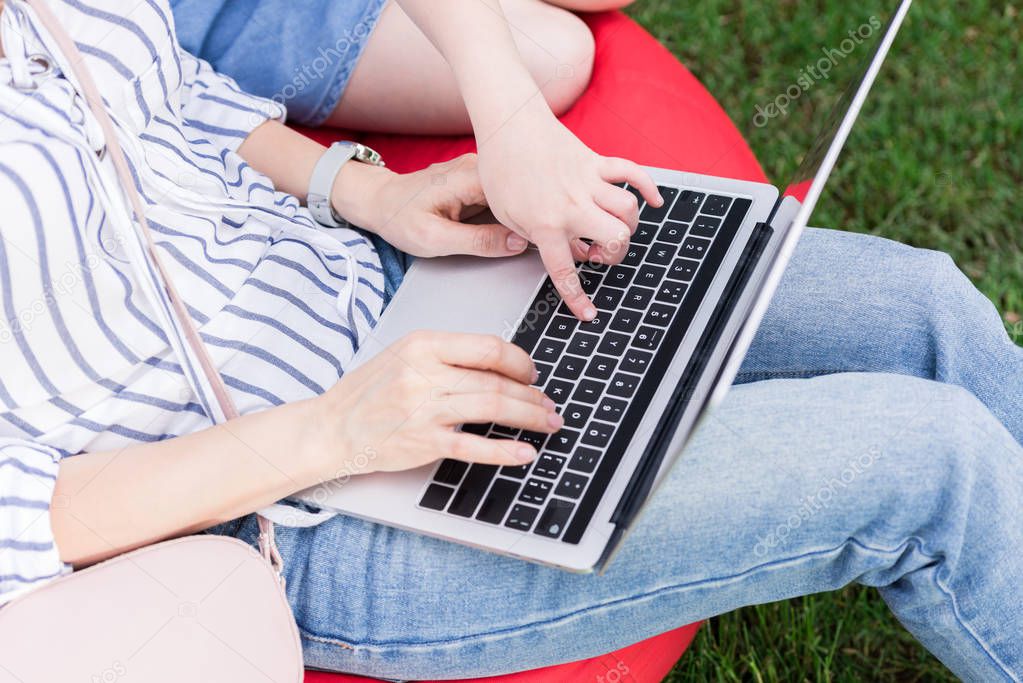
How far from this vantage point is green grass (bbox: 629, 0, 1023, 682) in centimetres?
173

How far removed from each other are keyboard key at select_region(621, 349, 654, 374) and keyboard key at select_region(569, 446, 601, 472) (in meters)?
0.10

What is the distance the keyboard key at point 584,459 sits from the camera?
0.85m

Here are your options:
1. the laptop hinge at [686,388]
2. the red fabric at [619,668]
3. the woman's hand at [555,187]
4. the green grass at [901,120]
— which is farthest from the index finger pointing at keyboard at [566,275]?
the green grass at [901,120]

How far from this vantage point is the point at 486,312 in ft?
3.27

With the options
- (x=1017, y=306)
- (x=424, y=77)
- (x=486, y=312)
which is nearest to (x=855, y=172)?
(x=1017, y=306)

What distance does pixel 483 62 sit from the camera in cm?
92

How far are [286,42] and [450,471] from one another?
691 mm

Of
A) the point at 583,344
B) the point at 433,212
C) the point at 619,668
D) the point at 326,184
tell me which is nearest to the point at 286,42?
the point at 326,184

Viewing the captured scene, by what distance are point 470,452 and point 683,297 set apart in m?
0.28

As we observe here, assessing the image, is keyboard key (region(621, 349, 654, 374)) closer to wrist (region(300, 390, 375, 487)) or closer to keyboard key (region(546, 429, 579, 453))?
keyboard key (region(546, 429, 579, 453))

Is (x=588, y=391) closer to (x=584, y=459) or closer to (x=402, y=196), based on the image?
(x=584, y=459)

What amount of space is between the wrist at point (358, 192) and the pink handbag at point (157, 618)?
0.86 feet

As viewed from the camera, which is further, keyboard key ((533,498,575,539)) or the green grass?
the green grass

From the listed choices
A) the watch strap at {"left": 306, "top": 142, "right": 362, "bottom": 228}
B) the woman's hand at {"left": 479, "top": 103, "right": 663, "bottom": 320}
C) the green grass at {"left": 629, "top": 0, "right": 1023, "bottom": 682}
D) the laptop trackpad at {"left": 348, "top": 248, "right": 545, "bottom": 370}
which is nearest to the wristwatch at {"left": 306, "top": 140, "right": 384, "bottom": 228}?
the watch strap at {"left": 306, "top": 142, "right": 362, "bottom": 228}
